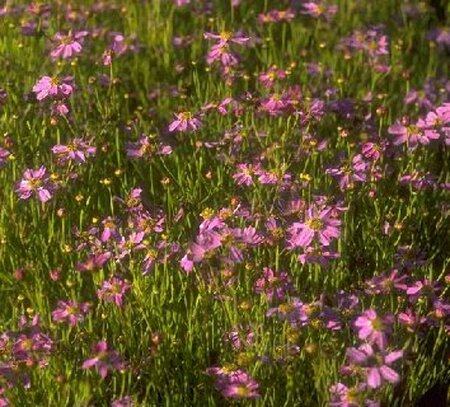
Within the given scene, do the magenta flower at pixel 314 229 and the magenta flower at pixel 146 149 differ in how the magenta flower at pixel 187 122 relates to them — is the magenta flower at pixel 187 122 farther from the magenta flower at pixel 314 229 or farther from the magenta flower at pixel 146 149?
the magenta flower at pixel 314 229

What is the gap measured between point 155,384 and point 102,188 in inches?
36.0

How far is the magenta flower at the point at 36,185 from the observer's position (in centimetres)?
271

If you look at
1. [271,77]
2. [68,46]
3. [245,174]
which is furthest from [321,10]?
[245,174]

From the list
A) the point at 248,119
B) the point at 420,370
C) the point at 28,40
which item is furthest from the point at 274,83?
the point at 420,370

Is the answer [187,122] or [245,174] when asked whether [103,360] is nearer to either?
[245,174]

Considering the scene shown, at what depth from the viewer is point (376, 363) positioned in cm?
211

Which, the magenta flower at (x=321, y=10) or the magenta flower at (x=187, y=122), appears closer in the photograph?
the magenta flower at (x=187, y=122)

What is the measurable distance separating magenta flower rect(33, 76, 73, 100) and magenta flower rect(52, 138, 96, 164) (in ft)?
0.59

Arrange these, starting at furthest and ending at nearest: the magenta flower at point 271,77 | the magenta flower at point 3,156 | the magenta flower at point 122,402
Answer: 1. the magenta flower at point 271,77
2. the magenta flower at point 3,156
3. the magenta flower at point 122,402

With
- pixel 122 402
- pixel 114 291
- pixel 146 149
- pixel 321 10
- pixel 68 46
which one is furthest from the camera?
pixel 321 10

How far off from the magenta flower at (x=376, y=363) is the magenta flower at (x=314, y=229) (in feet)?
1.35

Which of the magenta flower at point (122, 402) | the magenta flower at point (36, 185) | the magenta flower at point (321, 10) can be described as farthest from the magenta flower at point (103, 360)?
the magenta flower at point (321, 10)

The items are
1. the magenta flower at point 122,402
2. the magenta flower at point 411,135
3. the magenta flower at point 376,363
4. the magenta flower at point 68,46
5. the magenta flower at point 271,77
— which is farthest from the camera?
the magenta flower at point 271,77

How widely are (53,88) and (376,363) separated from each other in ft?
4.81
